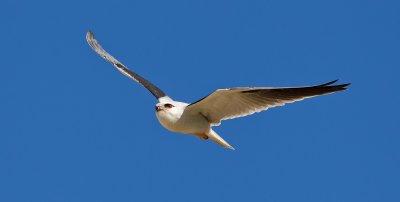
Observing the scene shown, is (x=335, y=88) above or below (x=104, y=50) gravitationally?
below

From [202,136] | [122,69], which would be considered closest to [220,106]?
[202,136]

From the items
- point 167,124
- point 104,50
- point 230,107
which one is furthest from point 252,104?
point 104,50

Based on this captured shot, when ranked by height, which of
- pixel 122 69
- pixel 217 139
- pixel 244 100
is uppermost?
pixel 122 69

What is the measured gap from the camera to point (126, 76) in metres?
11.2

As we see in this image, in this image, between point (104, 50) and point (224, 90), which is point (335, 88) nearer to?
point (224, 90)

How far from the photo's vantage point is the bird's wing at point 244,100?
8.57 m

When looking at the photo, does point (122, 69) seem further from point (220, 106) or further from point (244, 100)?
point (244, 100)

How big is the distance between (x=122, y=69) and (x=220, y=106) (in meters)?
2.74

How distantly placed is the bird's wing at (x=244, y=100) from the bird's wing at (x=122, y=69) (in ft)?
3.93

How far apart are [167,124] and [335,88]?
2045 mm

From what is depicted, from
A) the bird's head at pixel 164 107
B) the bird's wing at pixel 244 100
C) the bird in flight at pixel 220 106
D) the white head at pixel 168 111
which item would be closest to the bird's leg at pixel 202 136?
the bird in flight at pixel 220 106

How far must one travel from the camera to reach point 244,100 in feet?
29.4

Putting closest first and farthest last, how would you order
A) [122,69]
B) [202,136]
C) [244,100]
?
[244,100], [202,136], [122,69]

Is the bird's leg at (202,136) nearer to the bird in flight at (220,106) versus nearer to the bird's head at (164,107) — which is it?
the bird in flight at (220,106)
